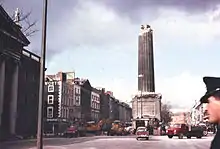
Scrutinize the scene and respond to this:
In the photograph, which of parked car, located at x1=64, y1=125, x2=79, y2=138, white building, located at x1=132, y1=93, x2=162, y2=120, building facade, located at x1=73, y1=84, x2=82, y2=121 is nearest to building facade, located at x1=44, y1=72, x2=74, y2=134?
building facade, located at x1=73, y1=84, x2=82, y2=121

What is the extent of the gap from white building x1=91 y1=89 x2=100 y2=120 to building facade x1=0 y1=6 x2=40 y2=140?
36710mm

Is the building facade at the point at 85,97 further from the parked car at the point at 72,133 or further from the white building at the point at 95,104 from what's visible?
the parked car at the point at 72,133

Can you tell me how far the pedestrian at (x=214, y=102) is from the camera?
6.42 feet

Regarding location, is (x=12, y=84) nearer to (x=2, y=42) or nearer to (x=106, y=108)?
(x=2, y=42)

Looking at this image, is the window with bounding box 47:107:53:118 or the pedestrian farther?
the window with bounding box 47:107:53:118

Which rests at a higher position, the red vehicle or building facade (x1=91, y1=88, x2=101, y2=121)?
building facade (x1=91, y1=88, x2=101, y2=121)

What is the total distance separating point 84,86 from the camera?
84.8m

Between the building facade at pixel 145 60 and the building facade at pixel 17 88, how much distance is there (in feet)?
111

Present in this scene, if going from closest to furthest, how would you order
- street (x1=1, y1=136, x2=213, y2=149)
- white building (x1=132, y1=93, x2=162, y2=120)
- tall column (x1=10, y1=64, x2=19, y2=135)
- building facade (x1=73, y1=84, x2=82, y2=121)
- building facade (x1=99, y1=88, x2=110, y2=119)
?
street (x1=1, y1=136, x2=213, y2=149) < tall column (x1=10, y1=64, x2=19, y2=135) < white building (x1=132, y1=93, x2=162, y2=120) < building facade (x1=73, y1=84, x2=82, y2=121) < building facade (x1=99, y1=88, x2=110, y2=119)

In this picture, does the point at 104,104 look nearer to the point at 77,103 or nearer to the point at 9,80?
the point at 77,103

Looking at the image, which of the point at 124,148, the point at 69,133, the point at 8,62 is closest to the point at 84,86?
the point at 69,133

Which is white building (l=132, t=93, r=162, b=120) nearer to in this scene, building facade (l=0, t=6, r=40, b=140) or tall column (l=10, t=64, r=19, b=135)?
building facade (l=0, t=6, r=40, b=140)

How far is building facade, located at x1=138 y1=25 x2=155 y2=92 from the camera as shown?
256 ft

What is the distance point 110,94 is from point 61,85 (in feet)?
106
